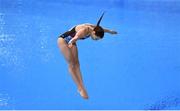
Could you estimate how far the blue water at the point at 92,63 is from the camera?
3.78 meters

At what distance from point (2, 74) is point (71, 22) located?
284 cm

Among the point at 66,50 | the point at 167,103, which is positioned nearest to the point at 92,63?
the point at 167,103

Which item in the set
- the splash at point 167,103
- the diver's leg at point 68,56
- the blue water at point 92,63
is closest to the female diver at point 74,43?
the diver's leg at point 68,56

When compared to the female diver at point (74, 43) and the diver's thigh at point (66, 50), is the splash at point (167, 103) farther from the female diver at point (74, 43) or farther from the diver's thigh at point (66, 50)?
the diver's thigh at point (66, 50)

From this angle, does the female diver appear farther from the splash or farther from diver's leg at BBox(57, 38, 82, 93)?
the splash

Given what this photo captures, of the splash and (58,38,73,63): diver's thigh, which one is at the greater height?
(58,38,73,63): diver's thigh

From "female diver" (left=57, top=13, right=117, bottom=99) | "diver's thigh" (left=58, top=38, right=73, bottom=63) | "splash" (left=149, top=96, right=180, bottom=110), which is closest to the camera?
"female diver" (left=57, top=13, right=117, bottom=99)

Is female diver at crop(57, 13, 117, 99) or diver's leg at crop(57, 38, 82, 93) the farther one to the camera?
diver's leg at crop(57, 38, 82, 93)

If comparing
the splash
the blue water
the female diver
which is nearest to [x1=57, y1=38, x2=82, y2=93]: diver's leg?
the female diver

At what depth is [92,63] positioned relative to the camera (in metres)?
4.73

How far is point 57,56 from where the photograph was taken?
16.0ft

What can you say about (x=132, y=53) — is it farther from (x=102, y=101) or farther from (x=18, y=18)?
(x=18, y=18)

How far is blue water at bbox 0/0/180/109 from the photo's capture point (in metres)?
3.78

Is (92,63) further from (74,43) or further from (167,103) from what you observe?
(74,43)
